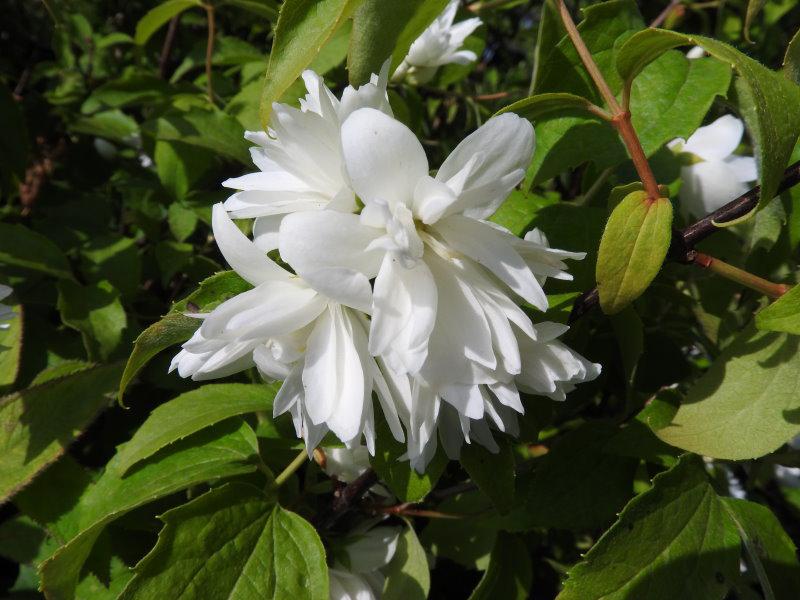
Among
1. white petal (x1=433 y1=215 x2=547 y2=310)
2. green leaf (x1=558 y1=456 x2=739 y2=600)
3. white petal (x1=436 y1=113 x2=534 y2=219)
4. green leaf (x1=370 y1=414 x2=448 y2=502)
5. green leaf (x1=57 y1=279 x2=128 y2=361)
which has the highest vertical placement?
white petal (x1=436 y1=113 x2=534 y2=219)

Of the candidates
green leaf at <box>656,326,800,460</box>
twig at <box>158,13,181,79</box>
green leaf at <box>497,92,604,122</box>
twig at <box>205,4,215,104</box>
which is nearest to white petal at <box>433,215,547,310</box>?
green leaf at <box>497,92,604,122</box>

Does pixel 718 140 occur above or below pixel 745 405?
above

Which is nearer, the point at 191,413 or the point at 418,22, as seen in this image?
the point at 418,22

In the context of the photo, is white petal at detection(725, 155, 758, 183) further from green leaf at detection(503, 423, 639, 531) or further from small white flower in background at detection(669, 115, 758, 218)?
green leaf at detection(503, 423, 639, 531)

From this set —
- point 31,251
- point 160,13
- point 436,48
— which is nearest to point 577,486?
point 436,48

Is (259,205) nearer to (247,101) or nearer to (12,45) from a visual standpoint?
(247,101)

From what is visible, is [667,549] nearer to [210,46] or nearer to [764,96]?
[764,96]
